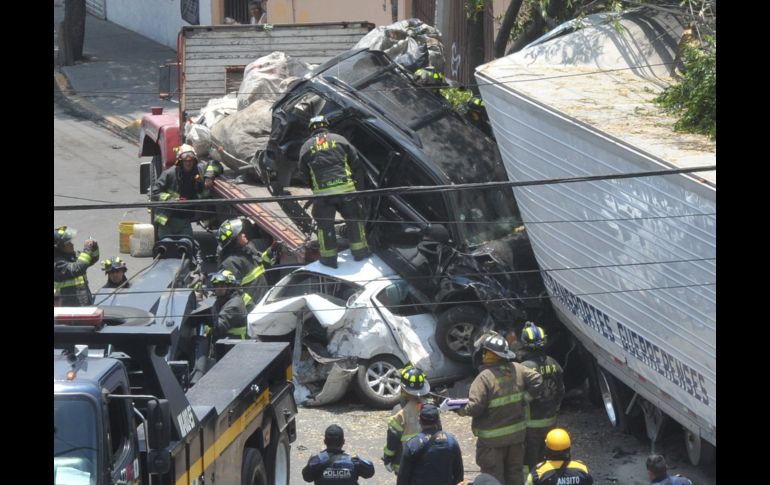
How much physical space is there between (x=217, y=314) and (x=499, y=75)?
359 centimetres

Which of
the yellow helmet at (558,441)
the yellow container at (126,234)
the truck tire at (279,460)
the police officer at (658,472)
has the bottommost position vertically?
the truck tire at (279,460)

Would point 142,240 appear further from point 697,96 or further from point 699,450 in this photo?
point 699,450

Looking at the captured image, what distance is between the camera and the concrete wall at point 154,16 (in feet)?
93.8

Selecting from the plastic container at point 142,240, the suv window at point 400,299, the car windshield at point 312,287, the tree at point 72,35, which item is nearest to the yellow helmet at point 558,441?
the suv window at point 400,299

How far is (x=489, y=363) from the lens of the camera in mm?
8664

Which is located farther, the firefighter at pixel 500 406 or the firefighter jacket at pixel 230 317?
the firefighter jacket at pixel 230 317

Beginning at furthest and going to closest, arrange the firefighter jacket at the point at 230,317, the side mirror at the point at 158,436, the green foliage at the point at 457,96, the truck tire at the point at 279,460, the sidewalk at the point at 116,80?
the sidewalk at the point at 116,80 < the green foliage at the point at 457,96 < the firefighter jacket at the point at 230,317 < the truck tire at the point at 279,460 < the side mirror at the point at 158,436

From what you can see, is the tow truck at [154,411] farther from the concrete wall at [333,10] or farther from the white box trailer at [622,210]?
the concrete wall at [333,10]

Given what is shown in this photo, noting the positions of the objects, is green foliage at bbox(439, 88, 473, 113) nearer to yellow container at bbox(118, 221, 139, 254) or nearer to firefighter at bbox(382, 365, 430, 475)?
yellow container at bbox(118, 221, 139, 254)

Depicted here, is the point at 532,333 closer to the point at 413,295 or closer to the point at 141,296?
the point at 413,295

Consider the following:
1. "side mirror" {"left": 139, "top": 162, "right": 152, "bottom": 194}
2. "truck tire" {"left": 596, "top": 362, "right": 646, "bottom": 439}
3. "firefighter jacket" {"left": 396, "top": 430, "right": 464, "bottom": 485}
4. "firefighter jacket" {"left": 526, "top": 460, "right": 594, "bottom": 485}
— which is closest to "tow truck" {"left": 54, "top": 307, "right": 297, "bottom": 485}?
"firefighter jacket" {"left": 396, "top": 430, "right": 464, "bottom": 485}

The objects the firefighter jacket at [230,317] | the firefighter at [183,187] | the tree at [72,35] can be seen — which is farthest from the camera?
the tree at [72,35]

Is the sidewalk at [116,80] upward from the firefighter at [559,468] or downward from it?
upward
